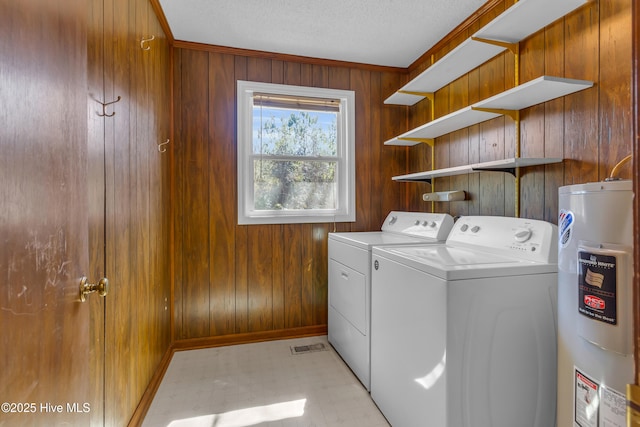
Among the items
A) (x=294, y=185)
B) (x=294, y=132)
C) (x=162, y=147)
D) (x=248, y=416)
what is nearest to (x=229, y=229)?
(x=294, y=185)

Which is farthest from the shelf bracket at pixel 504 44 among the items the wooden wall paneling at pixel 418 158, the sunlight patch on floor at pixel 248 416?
the sunlight patch on floor at pixel 248 416

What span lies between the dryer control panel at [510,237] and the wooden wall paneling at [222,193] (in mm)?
1693

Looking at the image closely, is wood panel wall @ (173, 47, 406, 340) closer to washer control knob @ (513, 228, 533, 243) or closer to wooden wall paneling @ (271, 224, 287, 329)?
wooden wall paneling @ (271, 224, 287, 329)

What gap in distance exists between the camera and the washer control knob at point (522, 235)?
1.45 m

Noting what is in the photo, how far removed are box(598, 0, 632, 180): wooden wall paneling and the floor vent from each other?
6.86ft

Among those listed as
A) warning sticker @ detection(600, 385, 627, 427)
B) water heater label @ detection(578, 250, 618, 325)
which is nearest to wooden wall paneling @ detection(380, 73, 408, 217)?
water heater label @ detection(578, 250, 618, 325)

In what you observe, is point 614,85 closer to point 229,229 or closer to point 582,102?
point 582,102

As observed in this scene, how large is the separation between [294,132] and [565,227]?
6.95 feet

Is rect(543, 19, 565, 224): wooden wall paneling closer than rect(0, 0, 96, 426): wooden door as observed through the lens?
No

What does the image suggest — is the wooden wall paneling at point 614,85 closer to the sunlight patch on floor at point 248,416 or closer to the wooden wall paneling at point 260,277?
the sunlight patch on floor at point 248,416

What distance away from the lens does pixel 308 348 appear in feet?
8.21

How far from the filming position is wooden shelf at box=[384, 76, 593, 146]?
54.2 inches

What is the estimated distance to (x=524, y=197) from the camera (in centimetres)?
174

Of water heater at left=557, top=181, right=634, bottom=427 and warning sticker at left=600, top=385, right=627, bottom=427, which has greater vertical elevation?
water heater at left=557, top=181, right=634, bottom=427
